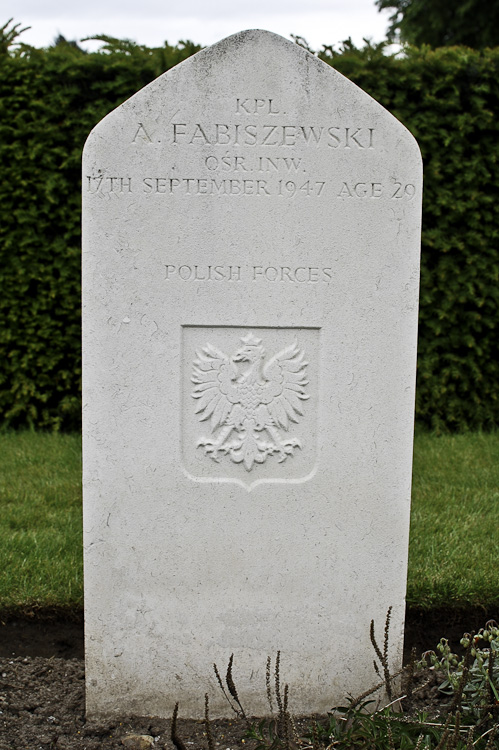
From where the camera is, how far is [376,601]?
8.31ft

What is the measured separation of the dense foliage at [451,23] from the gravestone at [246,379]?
1093 cm

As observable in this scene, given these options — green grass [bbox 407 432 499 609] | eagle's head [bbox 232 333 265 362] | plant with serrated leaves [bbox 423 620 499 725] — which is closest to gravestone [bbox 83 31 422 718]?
eagle's head [bbox 232 333 265 362]

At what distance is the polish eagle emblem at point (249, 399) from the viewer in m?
2.45

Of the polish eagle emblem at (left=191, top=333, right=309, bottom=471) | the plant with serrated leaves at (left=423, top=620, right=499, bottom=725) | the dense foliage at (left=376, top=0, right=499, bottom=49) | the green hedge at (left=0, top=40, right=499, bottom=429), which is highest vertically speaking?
the dense foliage at (left=376, top=0, right=499, bottom=49)

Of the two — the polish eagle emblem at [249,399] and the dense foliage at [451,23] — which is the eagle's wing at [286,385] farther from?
the dense foliage at [451,23]

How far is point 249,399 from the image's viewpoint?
2.50 meters

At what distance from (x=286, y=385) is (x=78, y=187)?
365 centimetres

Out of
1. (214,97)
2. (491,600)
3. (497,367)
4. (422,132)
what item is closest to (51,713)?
(491,600)

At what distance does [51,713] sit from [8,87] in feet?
14.9

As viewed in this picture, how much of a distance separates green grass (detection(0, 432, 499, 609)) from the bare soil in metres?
0.09

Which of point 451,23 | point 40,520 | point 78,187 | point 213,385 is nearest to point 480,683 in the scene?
point 213,385

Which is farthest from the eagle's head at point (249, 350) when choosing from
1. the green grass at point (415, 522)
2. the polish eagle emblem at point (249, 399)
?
the green grass at point (415, 522)

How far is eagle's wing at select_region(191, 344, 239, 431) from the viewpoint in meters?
2.45

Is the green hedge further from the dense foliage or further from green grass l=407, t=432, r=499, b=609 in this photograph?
the dense foliage
